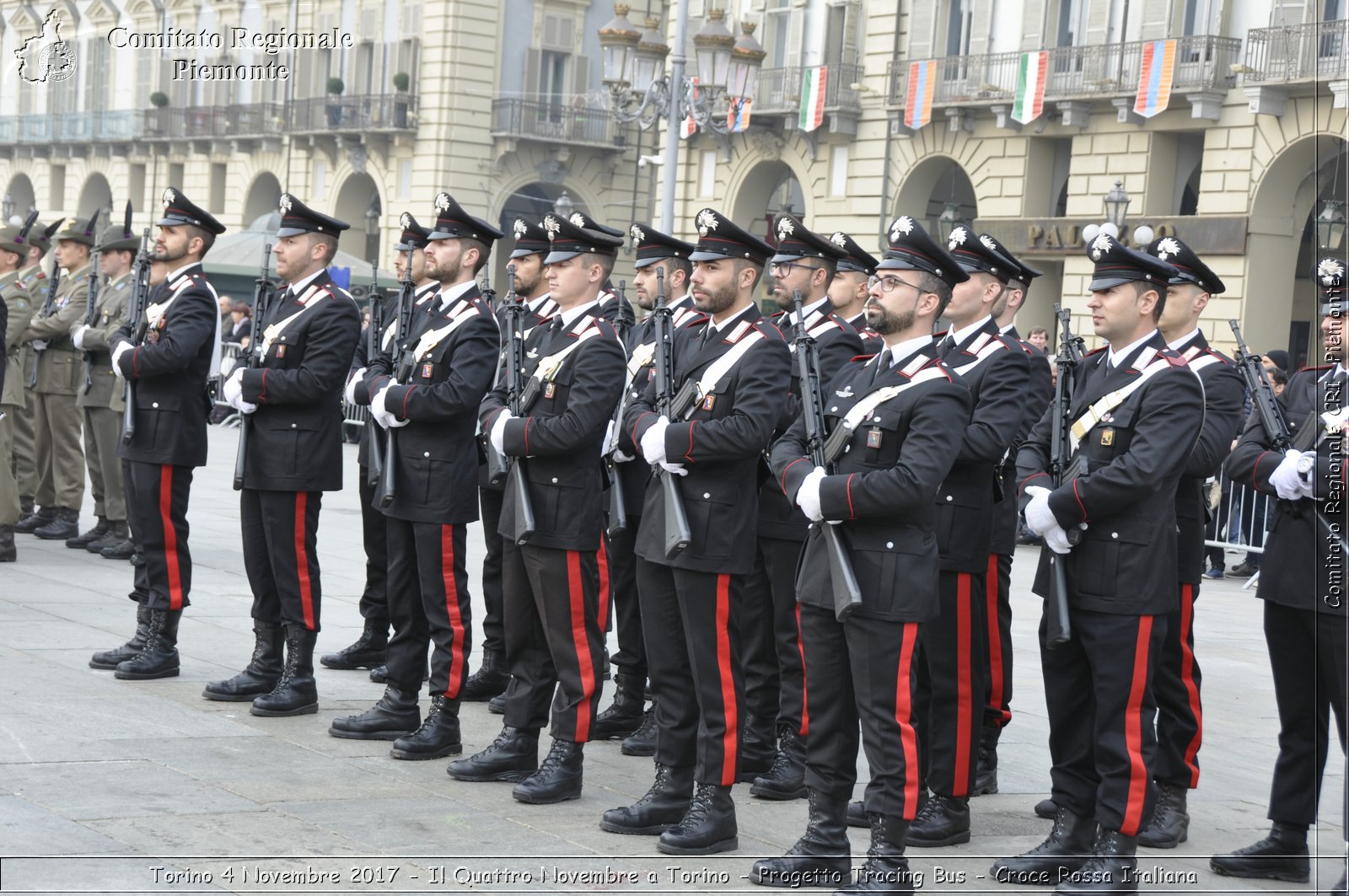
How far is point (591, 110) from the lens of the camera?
39.8m

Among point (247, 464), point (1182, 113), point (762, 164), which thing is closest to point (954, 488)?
point (247, 464)

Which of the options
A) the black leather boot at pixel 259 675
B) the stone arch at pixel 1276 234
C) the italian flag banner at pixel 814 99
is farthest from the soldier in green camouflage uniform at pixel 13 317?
the italian flag banner at pixel 814 99

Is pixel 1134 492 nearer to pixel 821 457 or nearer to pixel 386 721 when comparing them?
pixel 821 457

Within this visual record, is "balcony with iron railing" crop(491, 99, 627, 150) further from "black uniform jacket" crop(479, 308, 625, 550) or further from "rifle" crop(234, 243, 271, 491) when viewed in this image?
"black uniform jacket" crop(479, 308, 625, 550)

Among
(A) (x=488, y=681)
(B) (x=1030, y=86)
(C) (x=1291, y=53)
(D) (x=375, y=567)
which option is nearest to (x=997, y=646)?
(A) (x=488, y=681)

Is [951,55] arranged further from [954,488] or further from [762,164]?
[954,488]

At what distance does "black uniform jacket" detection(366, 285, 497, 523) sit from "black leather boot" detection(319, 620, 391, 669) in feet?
5.98

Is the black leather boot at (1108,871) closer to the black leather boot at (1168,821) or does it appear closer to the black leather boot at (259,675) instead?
the black leather boot at (1168,821)

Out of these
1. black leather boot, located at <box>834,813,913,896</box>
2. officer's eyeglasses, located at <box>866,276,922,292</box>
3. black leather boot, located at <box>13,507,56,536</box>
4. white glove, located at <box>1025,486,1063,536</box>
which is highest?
officer's eyeglasses, located at <box>866,276,922,292</box>

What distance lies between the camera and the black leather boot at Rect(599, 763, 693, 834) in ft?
19.6

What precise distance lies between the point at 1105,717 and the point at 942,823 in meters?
0.83

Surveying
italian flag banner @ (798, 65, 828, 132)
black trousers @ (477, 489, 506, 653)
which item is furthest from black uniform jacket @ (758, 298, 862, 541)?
italian flag banner @ (798, 65, 828, 132)

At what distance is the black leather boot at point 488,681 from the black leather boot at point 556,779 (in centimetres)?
170

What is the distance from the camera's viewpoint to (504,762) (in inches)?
258
